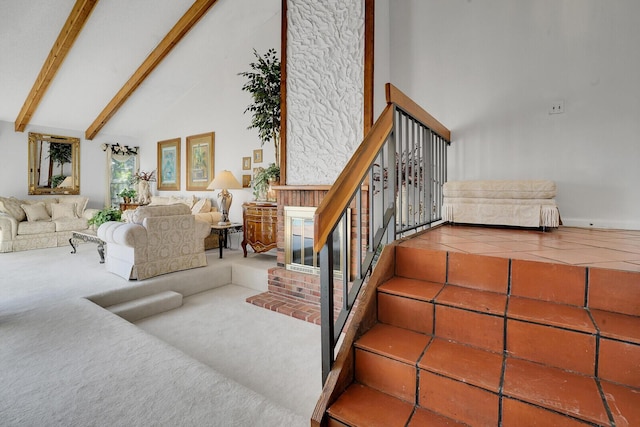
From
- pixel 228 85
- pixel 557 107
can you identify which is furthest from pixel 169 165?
pixel 557 107

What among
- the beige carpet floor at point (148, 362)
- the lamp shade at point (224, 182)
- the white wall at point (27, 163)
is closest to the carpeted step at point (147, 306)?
the beige carpet floor at point (148, 362)

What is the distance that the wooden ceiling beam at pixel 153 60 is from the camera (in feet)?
16.5

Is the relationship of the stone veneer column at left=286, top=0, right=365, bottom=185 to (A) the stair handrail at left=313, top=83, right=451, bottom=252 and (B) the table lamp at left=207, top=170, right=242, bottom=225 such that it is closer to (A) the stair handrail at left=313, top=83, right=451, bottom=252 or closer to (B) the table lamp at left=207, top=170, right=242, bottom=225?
(A) the stair handrail at left=313, top=83, right=451, bottom=252

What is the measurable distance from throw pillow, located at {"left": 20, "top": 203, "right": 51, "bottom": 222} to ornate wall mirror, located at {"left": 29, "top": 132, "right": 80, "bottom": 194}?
0.83 metres

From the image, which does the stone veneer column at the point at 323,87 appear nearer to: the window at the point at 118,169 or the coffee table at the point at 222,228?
the coffee table at the point at 222,228

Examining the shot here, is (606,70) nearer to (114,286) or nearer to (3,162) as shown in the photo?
(114,286)

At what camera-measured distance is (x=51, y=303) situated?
2957 mm

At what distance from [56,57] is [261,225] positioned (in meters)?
4.30

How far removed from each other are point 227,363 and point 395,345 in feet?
4.81

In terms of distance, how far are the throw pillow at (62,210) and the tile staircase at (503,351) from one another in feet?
23.9

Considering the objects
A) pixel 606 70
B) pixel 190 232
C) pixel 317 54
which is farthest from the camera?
pixel 190 232

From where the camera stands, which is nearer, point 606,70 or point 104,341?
point 104,341

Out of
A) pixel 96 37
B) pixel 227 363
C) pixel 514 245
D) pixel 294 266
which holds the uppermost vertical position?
pixel 96 37

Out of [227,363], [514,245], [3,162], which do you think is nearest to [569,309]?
[514,245]
